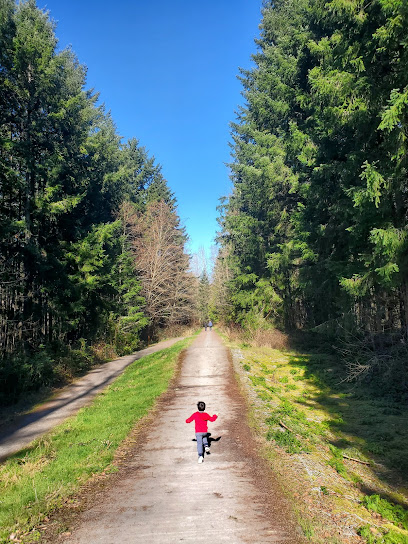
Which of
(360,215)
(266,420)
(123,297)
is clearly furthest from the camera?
(123,297)

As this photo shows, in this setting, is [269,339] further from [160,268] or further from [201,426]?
[160,268]

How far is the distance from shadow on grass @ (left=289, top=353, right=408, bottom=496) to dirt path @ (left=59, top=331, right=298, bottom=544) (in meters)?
2.31

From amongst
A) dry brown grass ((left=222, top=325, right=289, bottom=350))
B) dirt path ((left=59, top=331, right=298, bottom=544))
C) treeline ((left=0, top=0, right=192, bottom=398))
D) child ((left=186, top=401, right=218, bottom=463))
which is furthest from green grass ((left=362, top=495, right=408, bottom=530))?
dry brown grass ((left=222, top=325, right=289, bottom=350))

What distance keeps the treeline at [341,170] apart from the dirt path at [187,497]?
6.22m

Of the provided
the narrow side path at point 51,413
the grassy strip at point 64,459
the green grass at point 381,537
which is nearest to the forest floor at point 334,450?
the green grass at point 381,537

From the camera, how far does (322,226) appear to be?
566 inches

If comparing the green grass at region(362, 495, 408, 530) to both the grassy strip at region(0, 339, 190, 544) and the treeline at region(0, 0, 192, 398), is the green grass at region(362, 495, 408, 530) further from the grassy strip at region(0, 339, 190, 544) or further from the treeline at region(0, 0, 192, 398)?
the treeline at region(0, 0, 192, 398)

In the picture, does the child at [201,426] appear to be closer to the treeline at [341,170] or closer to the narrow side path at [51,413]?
the narrow side path at [51,413]

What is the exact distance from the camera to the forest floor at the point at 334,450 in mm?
4473

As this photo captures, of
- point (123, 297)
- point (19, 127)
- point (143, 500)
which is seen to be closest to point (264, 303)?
point (123, 297)

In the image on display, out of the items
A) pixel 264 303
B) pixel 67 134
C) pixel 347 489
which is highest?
pixel 67 134

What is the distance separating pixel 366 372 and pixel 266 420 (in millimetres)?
5801

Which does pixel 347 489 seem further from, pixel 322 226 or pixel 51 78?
pixel 51 78

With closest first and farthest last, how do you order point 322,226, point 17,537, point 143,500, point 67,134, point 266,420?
point 17,537 → point 143,500 → point 266,420 → point 322,226 → point 67,134
